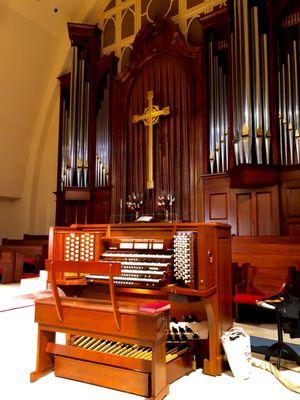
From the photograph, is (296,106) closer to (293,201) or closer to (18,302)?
(293,201)

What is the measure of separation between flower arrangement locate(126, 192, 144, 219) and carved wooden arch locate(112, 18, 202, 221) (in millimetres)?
136

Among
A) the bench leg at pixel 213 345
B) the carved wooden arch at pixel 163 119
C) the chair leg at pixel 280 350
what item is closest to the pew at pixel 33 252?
the carved wooden arch at pixel 163 119

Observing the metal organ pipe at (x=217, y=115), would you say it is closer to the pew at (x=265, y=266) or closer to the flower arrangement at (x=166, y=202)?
the flower arrangement at (x=166, y=202)

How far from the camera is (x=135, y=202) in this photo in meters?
6.72

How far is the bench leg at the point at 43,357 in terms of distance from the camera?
257 cm

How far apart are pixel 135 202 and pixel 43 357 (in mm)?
4275

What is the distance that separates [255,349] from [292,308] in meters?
0.66

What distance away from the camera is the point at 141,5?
7.89 meters

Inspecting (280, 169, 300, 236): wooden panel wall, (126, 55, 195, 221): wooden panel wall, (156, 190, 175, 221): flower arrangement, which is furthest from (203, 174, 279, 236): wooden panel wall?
(156, 190, 175, 221): flower arrangement

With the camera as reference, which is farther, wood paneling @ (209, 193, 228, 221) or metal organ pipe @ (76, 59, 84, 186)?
metal organ pipe @ (76, 59, 84, 186)

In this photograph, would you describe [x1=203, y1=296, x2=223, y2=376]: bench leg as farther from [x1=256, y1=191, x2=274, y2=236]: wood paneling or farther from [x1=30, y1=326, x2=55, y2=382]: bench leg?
[x1=256, y1=191, x2=274, y2=236]: wood paneling

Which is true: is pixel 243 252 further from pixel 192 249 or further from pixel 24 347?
pixel 24 347

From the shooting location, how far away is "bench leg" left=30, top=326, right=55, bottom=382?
A: 257cm

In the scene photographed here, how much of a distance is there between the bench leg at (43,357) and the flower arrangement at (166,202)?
3617mm
